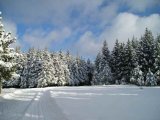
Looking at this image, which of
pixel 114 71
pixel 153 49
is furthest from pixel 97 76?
pixel 153 49

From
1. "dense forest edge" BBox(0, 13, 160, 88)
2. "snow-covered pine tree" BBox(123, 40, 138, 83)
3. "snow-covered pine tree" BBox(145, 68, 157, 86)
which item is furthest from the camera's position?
"snow-covered pine tree" BBox(123, 40, 138, 83)

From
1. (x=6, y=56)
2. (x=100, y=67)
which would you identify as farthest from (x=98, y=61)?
(x=6, y=56)

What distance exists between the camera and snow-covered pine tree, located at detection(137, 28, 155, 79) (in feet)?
247

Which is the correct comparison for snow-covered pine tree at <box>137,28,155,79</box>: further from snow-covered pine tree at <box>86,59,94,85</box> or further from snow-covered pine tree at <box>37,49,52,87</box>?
snow-covered pine tree at <box>86,59,94,85</box>

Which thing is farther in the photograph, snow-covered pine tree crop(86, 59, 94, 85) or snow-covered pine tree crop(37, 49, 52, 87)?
snow-covered pine tree crop(86, 59, 94, 85)

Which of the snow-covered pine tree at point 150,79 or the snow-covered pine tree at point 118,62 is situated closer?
the snow-covered pine tree at point 150,79

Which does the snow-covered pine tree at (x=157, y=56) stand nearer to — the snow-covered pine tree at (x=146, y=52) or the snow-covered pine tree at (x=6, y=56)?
the snow-covered pine tree at (x=146, y=52)

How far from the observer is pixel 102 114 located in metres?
16.7

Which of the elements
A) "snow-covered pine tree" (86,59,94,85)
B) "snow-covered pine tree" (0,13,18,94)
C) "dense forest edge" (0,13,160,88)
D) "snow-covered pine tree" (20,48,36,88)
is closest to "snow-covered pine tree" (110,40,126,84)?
"dense forest edge" (0,13,160,88)

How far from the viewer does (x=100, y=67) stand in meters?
87.6

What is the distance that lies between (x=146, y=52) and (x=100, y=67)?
15706mm

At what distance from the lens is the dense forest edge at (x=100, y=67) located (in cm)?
7444

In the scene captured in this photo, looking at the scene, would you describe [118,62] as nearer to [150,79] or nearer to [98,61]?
[98,61]

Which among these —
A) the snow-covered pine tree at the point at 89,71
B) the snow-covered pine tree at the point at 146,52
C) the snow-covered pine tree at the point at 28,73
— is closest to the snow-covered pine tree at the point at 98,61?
the snow-covered pine tree at the point at 89,71
